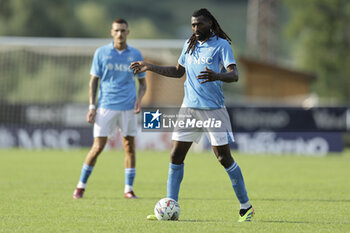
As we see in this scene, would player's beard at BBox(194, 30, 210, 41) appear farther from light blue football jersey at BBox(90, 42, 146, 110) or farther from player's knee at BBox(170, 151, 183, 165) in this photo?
light blue football jersey at BBox(90, 42, 146, 110)

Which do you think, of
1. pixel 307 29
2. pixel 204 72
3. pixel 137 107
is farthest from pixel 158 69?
pixel 307 29

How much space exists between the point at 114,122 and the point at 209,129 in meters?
3.14

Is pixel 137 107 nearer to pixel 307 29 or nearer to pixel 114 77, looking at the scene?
pixel 114 77

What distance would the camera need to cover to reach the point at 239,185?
24.5 feet

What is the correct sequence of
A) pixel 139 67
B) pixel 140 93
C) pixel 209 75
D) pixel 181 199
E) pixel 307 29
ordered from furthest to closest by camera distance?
pixel 307 29 → pixel 140 93 → pixel 181 199 → pixel 139 67 → pixel 209 75

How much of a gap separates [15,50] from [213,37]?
91.6ft

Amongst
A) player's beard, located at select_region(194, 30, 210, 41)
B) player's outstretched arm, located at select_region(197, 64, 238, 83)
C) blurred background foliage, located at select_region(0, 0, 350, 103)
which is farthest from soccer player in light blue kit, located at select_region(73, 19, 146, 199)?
blurred background foliage, located at select_region(0, 0, 350, 103)

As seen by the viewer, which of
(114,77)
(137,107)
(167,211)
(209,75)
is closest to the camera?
(209,75)

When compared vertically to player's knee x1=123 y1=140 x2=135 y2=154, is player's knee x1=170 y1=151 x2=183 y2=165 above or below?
above

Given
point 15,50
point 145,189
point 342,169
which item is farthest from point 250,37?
point 145,189

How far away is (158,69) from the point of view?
762cm

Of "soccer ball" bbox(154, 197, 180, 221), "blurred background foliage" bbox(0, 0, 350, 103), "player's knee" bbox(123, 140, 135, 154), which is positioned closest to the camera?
"soccer ball" bbox(154, 197, 180, 221)

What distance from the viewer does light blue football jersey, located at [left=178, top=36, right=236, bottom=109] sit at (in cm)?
742

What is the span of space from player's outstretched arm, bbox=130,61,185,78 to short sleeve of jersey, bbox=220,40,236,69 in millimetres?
612
